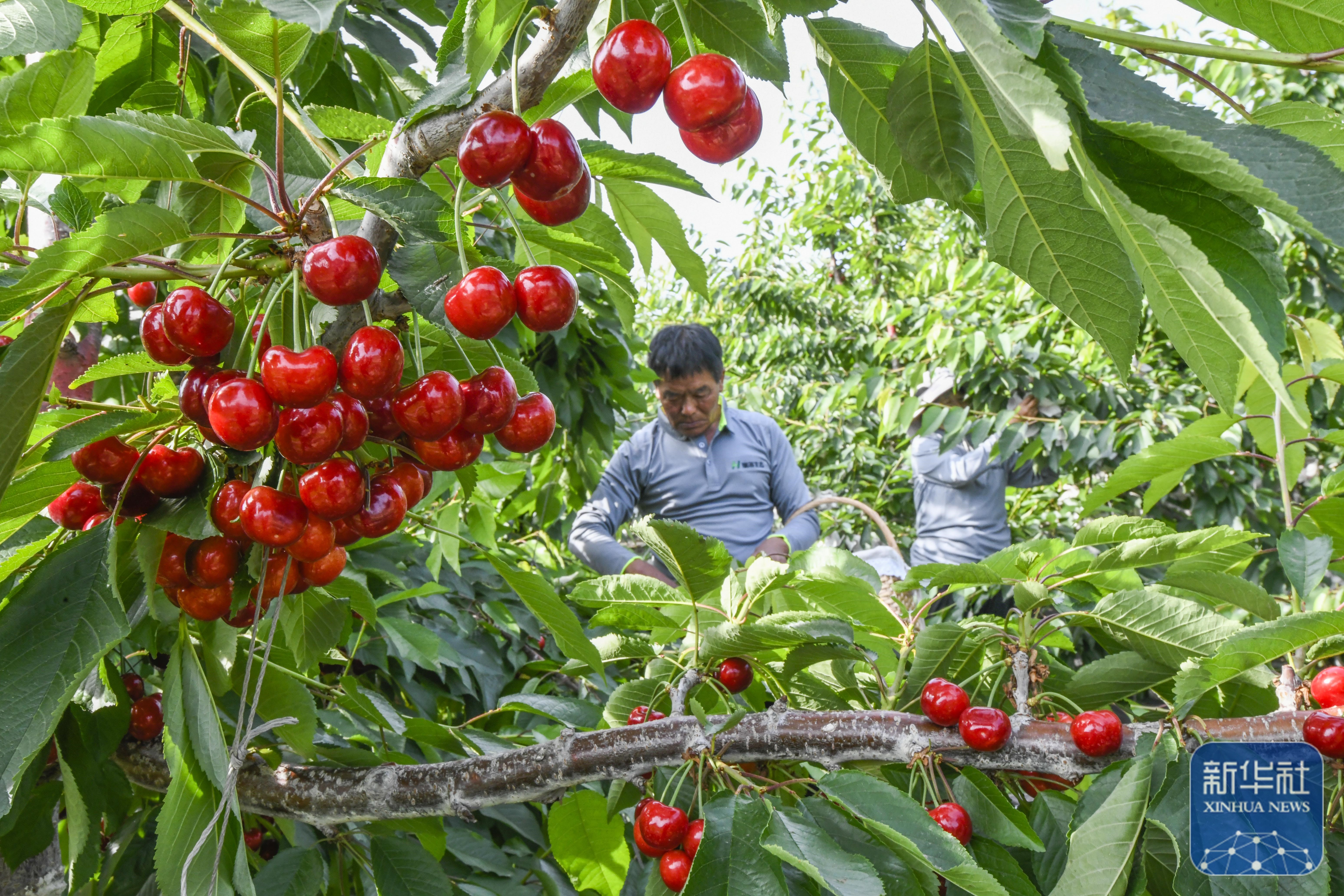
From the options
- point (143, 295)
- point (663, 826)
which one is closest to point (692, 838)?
point (663, 826)

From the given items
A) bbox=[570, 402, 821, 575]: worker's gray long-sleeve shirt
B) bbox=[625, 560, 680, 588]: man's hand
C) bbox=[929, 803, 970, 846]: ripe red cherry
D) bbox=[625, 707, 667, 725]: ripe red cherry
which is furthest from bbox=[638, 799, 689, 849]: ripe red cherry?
bbox=[570, 402, 821, 575]: worker's gray long-sleeve shirt

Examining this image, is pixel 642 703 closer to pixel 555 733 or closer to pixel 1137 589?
pixel 555 733

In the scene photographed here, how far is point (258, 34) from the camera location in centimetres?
66

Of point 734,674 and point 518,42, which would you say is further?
point 734,674

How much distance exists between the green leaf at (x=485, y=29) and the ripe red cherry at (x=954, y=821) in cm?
66

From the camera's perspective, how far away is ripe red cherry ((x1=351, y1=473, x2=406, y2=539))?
2.47 ft

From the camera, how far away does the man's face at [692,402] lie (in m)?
3.46

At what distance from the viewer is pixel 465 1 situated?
564 millimetres

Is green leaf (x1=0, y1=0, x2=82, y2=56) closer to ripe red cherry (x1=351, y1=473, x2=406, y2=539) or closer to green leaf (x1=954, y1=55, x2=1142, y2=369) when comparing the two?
ripe red cherry (x1=351, y1=473, x2=406, y2=539)

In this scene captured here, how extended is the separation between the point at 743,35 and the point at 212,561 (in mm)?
557

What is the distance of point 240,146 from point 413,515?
20.0 inches

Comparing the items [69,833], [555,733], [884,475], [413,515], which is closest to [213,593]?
[69,833]

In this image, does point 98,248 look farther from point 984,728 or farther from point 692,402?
point 692,402

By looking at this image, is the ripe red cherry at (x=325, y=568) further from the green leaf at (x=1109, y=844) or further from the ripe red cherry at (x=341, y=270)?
the green leaf at (x=1109, y=844)
